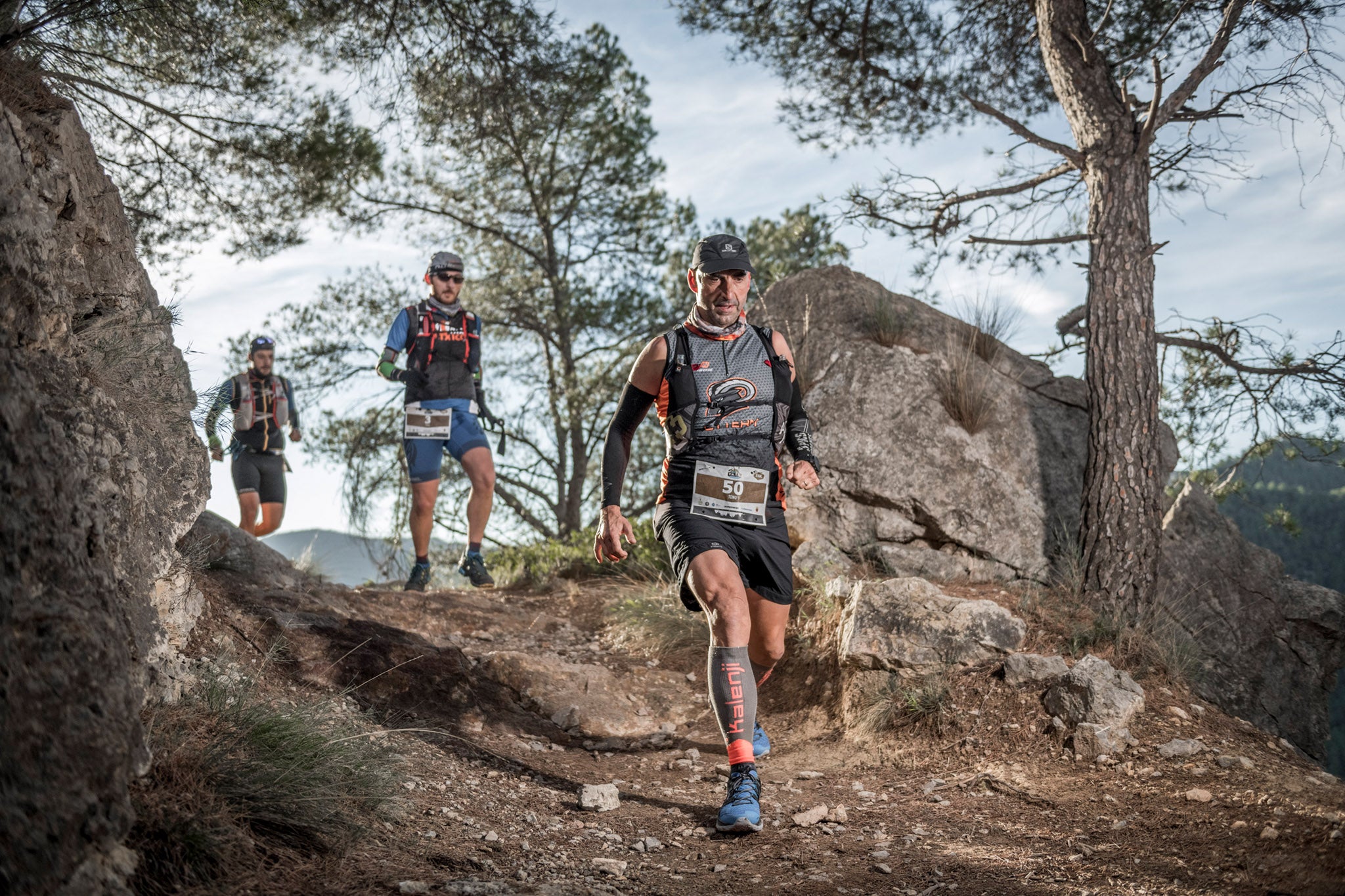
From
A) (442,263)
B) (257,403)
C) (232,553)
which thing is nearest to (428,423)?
(442,263)

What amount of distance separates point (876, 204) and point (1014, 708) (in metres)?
4.48

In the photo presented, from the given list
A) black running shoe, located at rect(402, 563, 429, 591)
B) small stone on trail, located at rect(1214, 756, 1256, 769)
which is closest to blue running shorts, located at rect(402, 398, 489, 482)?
black running shoe, located at rect(402, 563, 429, 591)

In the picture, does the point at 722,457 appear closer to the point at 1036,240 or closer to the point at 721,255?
the point at 721,255

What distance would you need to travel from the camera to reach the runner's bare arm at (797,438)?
178 inches

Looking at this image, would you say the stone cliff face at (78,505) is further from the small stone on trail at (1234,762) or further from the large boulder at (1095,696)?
Answer: the small stone on trail at (1234,762)

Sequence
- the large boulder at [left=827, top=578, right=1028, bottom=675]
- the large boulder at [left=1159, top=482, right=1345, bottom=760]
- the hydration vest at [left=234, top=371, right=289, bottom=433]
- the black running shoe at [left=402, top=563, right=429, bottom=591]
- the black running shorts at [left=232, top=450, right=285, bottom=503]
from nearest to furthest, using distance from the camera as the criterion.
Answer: the large boulder at [left=827, top=578, right=1028, bottom=675] → the large boulder at [left=1159, top=482, right=1345, bottom=760] → the black running shoe at [left=402, top=563, right=429, bottom=591] → the hydration vest at [left=234, top=371, right=289, bottom=433] → the black running shorts at [left=232, top=450, right=285, bottom=503]

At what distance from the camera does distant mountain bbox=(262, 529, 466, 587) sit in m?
8.91

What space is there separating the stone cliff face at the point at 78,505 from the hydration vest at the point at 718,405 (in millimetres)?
2149

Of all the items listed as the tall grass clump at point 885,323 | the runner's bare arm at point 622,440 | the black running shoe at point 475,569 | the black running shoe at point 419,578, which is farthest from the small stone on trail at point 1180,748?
the black running shoe at point 419,578

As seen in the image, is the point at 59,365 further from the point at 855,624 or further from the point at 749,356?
the point at 855,624

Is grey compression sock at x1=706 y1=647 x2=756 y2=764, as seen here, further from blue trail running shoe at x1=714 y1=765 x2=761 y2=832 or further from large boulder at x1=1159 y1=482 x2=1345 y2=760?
large boulder at x1=1159 y1=482 x2=1345 y2=760

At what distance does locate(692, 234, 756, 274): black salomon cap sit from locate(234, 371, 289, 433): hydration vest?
5.70 meters

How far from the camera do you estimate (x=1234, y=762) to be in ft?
14.9

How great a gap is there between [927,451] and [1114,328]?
1.60 meters
